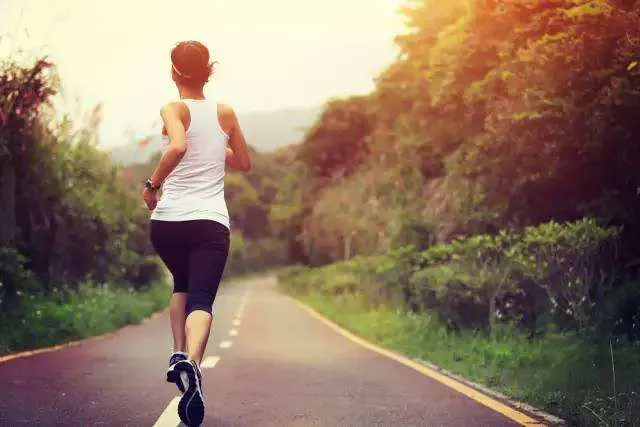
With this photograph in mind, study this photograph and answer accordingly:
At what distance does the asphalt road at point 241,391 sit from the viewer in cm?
534

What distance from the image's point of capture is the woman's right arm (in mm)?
4379

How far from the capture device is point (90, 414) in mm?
5332

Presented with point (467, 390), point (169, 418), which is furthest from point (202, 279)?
point (467, 390)

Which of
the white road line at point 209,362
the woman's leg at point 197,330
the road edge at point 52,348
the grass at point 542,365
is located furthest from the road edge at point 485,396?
the road edge at point 52,348

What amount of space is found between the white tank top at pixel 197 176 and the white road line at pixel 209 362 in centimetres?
461

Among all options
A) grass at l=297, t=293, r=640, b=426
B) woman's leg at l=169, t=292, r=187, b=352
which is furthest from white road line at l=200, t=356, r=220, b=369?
woman's leg at l=169, t=292, r=187, b=352

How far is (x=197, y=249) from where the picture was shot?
14.0 feet

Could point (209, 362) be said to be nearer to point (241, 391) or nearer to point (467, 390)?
point (241, 391)

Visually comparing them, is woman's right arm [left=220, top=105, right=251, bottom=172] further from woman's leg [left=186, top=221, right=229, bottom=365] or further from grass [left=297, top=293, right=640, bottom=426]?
grass [left=297, top=293, right=640, bottom=426]

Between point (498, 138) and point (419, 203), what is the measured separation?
9208 mm

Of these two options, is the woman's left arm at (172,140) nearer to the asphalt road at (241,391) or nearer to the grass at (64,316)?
the asphalt road at (241,391)

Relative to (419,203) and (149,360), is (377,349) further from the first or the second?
(419,203)

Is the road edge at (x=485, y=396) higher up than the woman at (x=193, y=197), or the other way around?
the woman at (x=193, y=197)

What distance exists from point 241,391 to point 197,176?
2918mm
